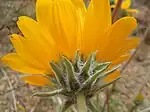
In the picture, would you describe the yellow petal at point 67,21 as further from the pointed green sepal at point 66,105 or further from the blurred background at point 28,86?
the blurred background at point 28,86

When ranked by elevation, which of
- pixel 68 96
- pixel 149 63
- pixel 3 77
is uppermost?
pixel 68 96

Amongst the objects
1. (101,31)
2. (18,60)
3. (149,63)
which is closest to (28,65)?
(18,60)

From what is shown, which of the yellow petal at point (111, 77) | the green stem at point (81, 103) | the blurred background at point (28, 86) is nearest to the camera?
the green stem at point (81, 103)

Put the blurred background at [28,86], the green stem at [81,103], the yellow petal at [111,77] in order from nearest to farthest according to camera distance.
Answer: the green stem at [81,103] < the yellow petal at [111,77] < the blurred background at [28,86]

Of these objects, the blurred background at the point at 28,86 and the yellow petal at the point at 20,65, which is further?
the blurred background at the point at 28,86

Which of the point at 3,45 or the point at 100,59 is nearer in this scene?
the point at 100,59

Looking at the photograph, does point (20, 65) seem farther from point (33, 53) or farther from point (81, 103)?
point (81, 103)

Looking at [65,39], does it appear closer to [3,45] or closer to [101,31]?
[101,31]

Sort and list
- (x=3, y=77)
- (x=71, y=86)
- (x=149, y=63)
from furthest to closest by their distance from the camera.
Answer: (x=149, y=63)
(x=3, y=77)
(x=71, y=86)

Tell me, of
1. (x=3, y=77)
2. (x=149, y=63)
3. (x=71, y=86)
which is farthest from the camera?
(x=149, y=63)

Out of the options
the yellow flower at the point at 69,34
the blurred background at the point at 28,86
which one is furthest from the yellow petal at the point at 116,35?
the blurred background at the point at 28,86
